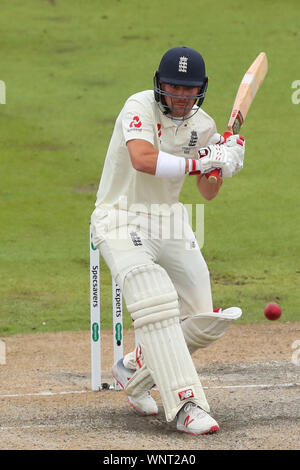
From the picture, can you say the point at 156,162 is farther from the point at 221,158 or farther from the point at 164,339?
the point at 164,339

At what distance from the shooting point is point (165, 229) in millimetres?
6059

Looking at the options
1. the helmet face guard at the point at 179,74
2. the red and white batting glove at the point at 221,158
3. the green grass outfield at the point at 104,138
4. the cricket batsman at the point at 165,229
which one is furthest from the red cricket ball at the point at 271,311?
the helmet face guard at the point at 179,74

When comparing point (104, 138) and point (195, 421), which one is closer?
point (195, 421)

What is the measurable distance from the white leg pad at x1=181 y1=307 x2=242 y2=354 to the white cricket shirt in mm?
748

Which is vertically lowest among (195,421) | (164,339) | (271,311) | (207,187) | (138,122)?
(195,421)

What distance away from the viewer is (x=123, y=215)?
5.99 metres

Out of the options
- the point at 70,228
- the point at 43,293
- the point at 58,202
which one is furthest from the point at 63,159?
the point at 43,293

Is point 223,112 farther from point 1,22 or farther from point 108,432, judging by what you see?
point 108,432

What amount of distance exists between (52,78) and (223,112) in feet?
12.0

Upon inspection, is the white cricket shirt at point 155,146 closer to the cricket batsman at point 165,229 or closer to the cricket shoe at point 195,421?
the cricket batsman at point 165,229

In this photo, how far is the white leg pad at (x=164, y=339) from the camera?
5.61 meters

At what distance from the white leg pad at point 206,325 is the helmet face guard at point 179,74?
50.9 inches

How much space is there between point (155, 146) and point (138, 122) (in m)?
0.22

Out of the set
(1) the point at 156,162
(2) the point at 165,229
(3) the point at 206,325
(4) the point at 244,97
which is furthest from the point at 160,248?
(4) the point at 244,97
